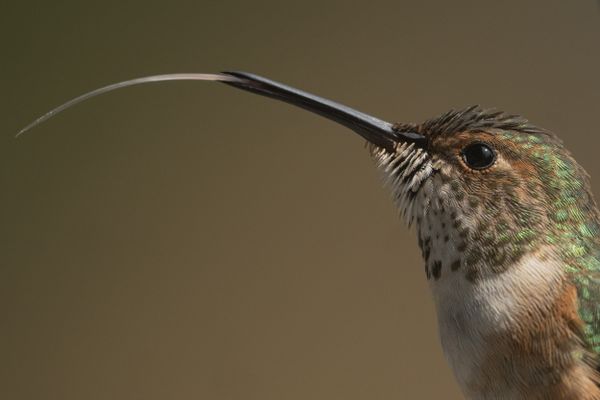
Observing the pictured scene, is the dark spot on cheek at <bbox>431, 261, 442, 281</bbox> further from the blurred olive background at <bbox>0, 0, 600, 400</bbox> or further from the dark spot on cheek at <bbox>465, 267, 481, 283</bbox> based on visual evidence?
the blurred olive background at <bbox>0, 0, 600, 400</bbox>

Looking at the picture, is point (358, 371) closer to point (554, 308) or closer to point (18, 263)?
point (18, 263)

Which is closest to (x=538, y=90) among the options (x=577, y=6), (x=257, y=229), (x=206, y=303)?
(x=577, y=6)

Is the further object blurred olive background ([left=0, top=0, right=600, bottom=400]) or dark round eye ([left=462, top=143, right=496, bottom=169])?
blurred olive background ([left=0, top=0, right=600, bottom=400])

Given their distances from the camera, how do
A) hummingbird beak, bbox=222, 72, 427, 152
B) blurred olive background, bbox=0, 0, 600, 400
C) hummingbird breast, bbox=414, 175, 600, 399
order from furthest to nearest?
1. blurred olive background, bbox=0, 0, 600, 400
2. hummingbird beak, bbox=222, 72, 427, 152
3. hummingbird breast, bbox=414, 175, 600, 399

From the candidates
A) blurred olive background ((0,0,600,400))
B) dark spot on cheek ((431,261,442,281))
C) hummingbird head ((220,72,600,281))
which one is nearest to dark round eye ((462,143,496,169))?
hummingbird head ((220,72,600,281))

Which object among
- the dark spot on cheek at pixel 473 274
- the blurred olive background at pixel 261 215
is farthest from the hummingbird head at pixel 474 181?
the blurred olive background at pixel 261 215

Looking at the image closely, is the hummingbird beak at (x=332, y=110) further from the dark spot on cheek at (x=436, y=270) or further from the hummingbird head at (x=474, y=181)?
the dark spot on cheek at (x=436, y=270)
